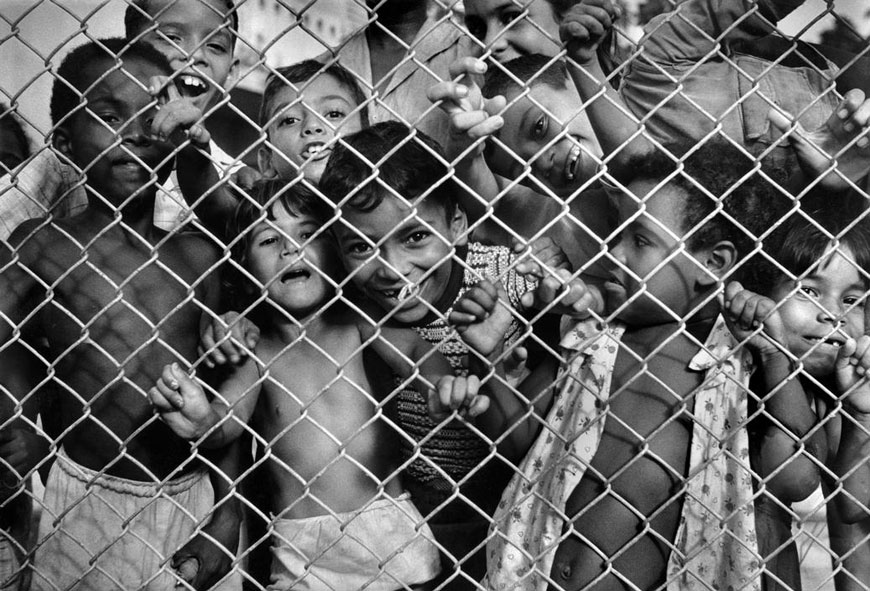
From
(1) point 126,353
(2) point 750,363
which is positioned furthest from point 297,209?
(2) point 750,363

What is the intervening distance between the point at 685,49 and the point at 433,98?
4.73 feet

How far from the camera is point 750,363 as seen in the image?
216 cm

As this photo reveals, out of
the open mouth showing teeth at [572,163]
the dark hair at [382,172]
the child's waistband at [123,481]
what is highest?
the dark hair at [382,172]

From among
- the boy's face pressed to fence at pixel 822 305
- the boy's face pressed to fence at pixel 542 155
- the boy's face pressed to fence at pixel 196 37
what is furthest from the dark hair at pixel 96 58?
the boy's face pressed to fence at pixel 822 305

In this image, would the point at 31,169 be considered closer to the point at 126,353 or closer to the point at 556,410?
the point at 126,353

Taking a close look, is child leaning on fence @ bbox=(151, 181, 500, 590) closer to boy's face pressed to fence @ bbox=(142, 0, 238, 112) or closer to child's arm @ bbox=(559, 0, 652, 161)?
boy's face pressed to fence @ bbox=(142, 0, 238, 112)

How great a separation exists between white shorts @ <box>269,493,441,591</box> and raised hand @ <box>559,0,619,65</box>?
1.17 meters

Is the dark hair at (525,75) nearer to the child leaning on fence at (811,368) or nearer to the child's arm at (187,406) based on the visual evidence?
the child leaning on fence at (811,368)

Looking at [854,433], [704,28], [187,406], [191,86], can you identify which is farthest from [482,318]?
[704,28]

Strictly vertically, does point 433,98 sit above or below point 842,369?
→ above

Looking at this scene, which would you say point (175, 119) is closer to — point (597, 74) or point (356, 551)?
point (597, 74)

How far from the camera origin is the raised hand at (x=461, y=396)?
1980 mm

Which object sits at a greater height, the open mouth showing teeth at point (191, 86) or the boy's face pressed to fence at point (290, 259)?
the open mouth showing teeth at point (191, 86)

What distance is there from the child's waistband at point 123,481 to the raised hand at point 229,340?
0.33 meters
